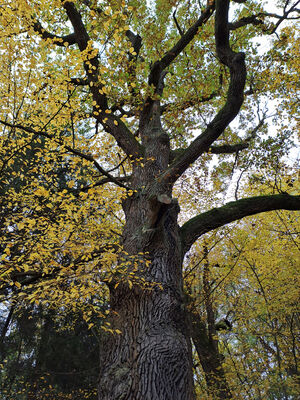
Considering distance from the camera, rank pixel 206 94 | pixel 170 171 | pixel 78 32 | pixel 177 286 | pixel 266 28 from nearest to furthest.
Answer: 1. pixel 177 286
2. pixel 170 171
3. pixel 78 32
4. pixel 266 28
5. pixel 206 94

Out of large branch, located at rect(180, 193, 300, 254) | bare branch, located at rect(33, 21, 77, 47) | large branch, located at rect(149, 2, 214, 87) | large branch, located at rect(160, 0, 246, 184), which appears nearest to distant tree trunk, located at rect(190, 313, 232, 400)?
large branch, located at rect(180, 193, 300, 254)

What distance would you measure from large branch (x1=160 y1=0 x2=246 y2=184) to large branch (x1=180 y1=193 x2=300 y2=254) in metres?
0.85

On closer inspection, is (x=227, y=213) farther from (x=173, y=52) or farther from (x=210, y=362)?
(x=210, y=362)

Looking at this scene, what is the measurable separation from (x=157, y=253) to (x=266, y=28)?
5.28 metres

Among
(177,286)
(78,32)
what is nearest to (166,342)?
(177,286)

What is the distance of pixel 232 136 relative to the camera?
8.23 metres

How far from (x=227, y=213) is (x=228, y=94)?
1921mm

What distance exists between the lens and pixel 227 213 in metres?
4.43

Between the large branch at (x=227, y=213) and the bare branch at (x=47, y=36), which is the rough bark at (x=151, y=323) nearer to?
the large branch at (x=227, y=213)

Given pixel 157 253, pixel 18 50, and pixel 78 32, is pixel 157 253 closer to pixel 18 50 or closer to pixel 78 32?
pixel 78 32

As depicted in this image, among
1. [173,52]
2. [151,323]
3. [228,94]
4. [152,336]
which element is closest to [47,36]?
[173,52]

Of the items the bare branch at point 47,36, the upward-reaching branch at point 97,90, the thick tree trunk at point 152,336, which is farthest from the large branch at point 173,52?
the thick tree trunk at point 152,336

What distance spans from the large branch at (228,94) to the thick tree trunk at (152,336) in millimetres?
1079

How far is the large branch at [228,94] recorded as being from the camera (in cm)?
363
